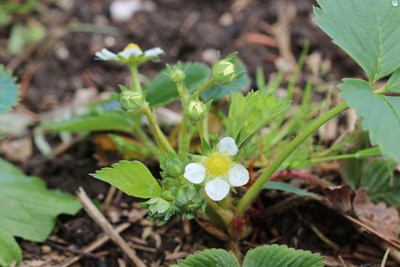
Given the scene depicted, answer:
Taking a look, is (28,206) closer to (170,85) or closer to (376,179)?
(170,85)

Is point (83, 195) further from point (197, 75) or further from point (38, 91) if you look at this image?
point (38, 91)

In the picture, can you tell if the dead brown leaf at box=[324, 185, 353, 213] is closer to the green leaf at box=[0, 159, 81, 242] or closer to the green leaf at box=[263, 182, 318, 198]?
the green leaf at box=[263, 182, 318, 198]

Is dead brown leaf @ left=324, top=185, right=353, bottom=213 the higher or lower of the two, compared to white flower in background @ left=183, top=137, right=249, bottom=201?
lower

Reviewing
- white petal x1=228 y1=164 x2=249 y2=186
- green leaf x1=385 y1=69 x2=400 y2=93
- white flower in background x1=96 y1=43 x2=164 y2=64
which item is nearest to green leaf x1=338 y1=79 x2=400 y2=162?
green leaf x1=385 y1=69 x2=400 y2=93

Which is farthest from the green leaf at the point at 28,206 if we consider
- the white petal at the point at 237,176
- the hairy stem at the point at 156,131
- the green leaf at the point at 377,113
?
the green leaf at the point at 377,113

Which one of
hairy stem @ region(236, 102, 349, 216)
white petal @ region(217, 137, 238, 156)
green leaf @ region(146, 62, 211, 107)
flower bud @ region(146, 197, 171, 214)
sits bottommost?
hairy stem @ region(236, 102, 349, 216)

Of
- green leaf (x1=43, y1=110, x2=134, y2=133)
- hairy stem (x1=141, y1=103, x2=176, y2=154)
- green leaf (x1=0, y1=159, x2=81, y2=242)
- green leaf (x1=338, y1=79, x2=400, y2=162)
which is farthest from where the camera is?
green leaf (x1=43, y1=110, x2=134, y2=133)

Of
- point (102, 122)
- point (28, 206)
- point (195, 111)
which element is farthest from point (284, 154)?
point (28, 206)
